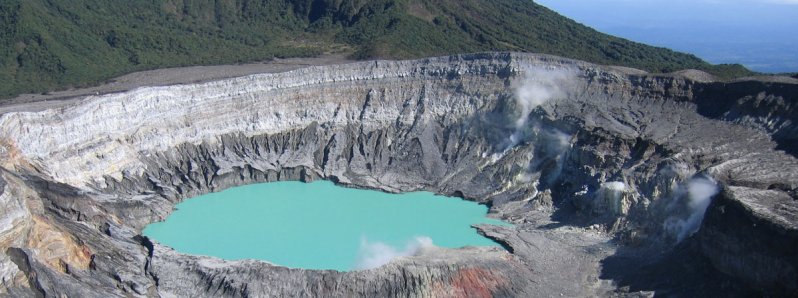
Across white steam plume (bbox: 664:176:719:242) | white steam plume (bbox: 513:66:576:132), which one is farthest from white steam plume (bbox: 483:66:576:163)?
white steam plume (bbox: 664:176:719:242)

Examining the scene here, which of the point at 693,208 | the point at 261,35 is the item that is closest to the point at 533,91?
the point at 693,208

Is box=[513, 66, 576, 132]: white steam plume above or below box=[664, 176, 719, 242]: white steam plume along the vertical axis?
Answer: above

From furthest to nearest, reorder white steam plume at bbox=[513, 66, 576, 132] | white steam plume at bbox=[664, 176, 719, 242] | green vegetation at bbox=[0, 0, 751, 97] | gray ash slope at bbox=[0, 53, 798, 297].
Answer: green vegetation at bbox=[0, 0, 751, 97] → white steam plume at bbox=[513, 66, 576, 132] → white steam plume at bbox=[664, 176, 719, 242] → gray ash slope at bbox=[0, 53, 798, 297]

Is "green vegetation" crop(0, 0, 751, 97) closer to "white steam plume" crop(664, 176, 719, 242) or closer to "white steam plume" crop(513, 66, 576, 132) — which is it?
"white steam plume" crop(513, 66, 576, 132)

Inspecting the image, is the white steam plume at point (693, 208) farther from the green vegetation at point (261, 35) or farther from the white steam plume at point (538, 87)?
the green vegetation at point (261, 35)

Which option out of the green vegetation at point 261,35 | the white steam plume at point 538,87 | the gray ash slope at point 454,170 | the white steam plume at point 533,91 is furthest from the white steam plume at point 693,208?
the green vegetation at point 261,35

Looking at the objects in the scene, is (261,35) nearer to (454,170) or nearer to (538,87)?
(454,170)

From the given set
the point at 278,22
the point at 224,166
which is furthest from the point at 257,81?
the point at 278,22
